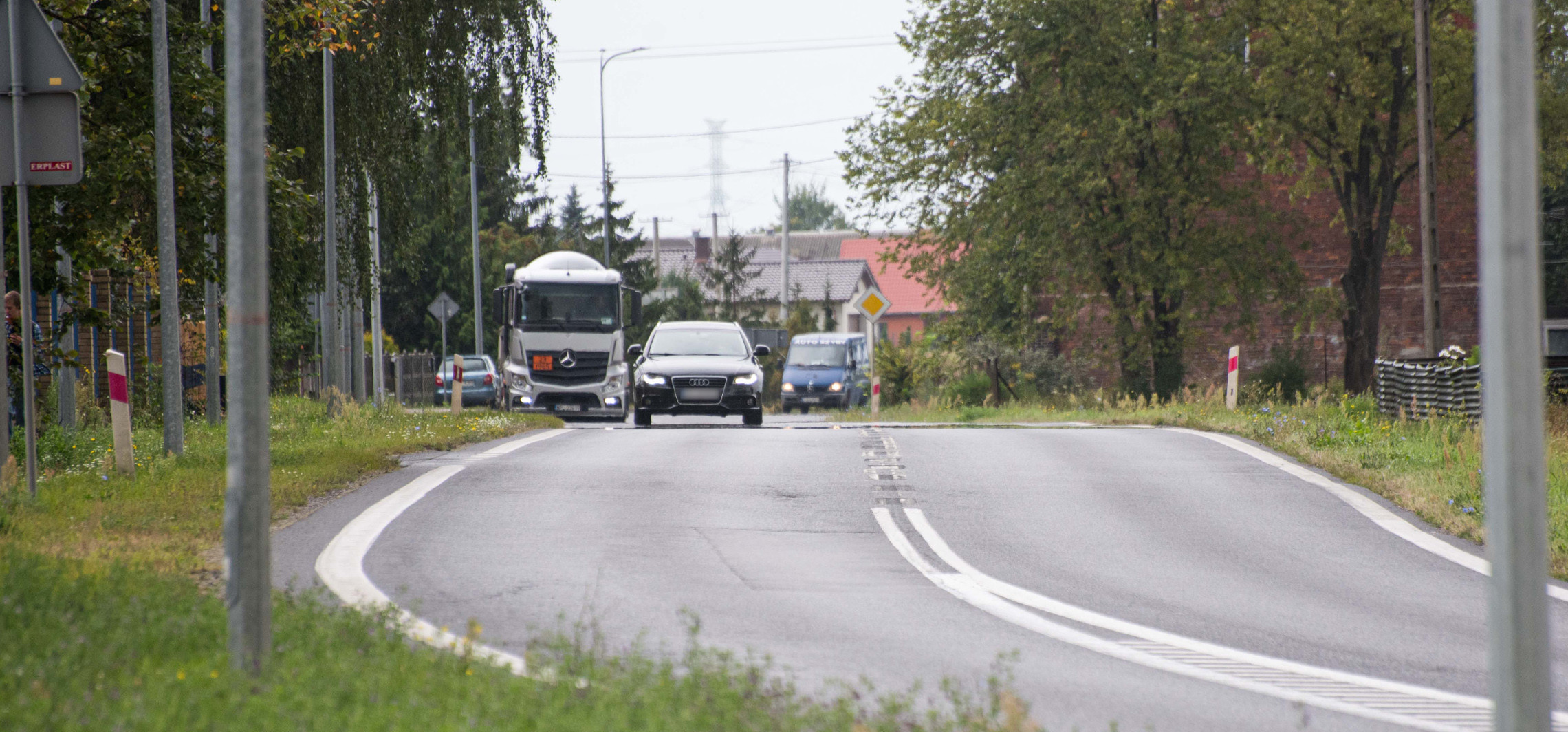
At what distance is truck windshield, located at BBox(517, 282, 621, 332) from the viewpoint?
27922mm

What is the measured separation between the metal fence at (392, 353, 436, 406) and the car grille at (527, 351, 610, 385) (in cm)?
1305

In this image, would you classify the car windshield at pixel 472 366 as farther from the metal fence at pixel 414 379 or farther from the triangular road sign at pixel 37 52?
the triangular road sign at pixel 37 52

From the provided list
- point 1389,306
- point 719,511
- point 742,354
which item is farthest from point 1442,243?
point 719,511

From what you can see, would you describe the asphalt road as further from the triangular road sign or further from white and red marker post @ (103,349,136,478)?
the triangular road sign

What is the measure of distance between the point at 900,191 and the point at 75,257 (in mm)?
21519

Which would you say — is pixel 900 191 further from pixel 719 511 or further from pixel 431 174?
pixel 719 511

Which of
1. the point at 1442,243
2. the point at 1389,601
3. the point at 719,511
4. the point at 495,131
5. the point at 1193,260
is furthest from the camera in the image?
the point at 1442,243

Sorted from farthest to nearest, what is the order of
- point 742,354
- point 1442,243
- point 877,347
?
1. point 877,347
2. point 1442,243
3. point 742,354

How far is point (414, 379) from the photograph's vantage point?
43.4 meters

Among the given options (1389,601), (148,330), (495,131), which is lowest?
(1389,601)

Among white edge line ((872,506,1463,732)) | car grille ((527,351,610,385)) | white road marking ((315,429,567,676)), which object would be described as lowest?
white edge line ((872,506,1463,732))

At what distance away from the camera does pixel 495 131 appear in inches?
687

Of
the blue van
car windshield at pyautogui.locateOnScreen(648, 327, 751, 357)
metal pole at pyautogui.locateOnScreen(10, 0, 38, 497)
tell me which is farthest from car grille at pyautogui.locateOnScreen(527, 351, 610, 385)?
metal pole at pyautogui.locateOnScreen(10, 0, 38, 497)

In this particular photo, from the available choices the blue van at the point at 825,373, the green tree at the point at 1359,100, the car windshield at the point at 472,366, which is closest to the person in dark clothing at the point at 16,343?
the green tree at the point at 1359,100
